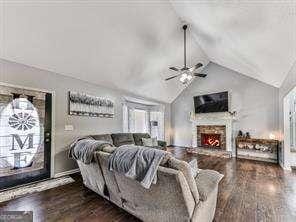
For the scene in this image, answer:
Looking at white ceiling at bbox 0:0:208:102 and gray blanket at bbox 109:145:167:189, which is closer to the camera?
gray blanket at bbox 109:145:167:189

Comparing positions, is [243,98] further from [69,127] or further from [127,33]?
[69,127]

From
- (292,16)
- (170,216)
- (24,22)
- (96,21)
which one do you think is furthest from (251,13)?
(24,22)

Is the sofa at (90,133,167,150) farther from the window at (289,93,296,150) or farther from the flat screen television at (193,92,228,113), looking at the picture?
the window at (289,93,296,150)

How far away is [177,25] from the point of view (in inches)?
177

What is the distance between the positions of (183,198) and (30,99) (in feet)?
12.1

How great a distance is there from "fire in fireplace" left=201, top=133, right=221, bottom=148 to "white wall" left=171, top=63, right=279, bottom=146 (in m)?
0.72

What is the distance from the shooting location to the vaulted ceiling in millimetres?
2619

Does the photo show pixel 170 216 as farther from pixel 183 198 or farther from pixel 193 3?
pixel 193 3

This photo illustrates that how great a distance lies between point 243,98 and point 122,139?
4.95 meters

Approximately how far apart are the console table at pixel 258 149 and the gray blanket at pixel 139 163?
17.4ft

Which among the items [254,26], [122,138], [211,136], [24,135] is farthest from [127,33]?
[211,136]

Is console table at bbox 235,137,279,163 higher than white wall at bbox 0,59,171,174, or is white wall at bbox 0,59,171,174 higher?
white wall at bbox 0,59,171,174

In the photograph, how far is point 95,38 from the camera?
363 centimetres

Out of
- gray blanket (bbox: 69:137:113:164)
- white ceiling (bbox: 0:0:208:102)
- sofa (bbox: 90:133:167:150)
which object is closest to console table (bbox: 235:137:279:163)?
sofa (bbox: 90:133:167:150)
